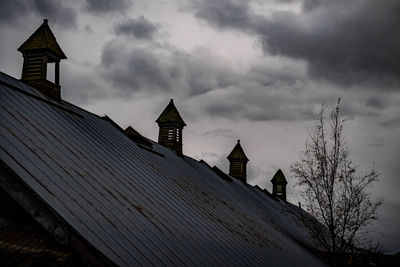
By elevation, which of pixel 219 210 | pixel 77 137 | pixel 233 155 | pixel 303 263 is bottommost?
pixel 303 263

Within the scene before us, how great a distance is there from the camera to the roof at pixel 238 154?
122 ft

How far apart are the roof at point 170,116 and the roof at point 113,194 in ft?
30.9

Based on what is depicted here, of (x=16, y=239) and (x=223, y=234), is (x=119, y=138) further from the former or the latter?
(x=16, y=239)

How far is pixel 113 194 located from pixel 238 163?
2863 cm

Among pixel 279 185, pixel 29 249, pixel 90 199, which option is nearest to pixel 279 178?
pixel 279 185

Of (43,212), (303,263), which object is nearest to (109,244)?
(43,212)

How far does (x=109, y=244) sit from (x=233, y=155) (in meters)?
31.5

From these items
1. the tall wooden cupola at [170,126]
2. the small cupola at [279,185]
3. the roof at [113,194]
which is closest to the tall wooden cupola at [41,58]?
the roof at [113,194]

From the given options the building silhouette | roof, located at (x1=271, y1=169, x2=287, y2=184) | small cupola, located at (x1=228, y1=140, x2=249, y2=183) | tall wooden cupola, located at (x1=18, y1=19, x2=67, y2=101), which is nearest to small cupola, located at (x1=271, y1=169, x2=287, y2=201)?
roof, located at (x1=271, y1=169, x2=287, y2=184)

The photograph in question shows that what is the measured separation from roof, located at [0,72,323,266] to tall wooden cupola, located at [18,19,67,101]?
82 centimetres

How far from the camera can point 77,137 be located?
1109cm

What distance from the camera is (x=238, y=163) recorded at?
36844mm

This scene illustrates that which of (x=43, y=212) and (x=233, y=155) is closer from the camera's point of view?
(x=43, y=212)

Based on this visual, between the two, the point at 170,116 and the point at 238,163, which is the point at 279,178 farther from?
the point at 170,116
